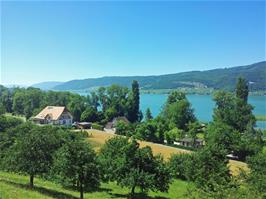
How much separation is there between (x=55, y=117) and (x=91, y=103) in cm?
1724

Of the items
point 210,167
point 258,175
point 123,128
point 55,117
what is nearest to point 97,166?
point 210,167

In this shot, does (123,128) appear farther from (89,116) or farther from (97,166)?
(97,166)

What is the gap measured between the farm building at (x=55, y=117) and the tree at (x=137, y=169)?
5212 centimetres

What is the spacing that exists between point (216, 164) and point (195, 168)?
1.86m

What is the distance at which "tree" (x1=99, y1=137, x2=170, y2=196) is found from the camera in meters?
25.8

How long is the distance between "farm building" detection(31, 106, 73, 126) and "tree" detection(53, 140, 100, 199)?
54.3 m

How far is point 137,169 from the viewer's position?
86.1 feet

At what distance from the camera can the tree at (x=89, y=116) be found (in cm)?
8212

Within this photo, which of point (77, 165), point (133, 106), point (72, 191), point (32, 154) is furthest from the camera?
point (133, 106)

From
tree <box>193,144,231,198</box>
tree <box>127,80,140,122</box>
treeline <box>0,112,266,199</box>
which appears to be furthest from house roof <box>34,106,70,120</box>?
tree <box>193,144,231,198</box>

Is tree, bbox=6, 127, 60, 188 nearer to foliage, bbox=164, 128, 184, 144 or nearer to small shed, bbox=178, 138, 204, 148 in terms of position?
small shed, bbox=178, 138, 204, 148

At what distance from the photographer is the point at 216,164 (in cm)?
2777

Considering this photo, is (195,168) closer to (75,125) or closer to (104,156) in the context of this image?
(104,156)

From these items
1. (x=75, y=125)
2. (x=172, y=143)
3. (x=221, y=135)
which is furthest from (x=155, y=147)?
(x=75, y=125)
